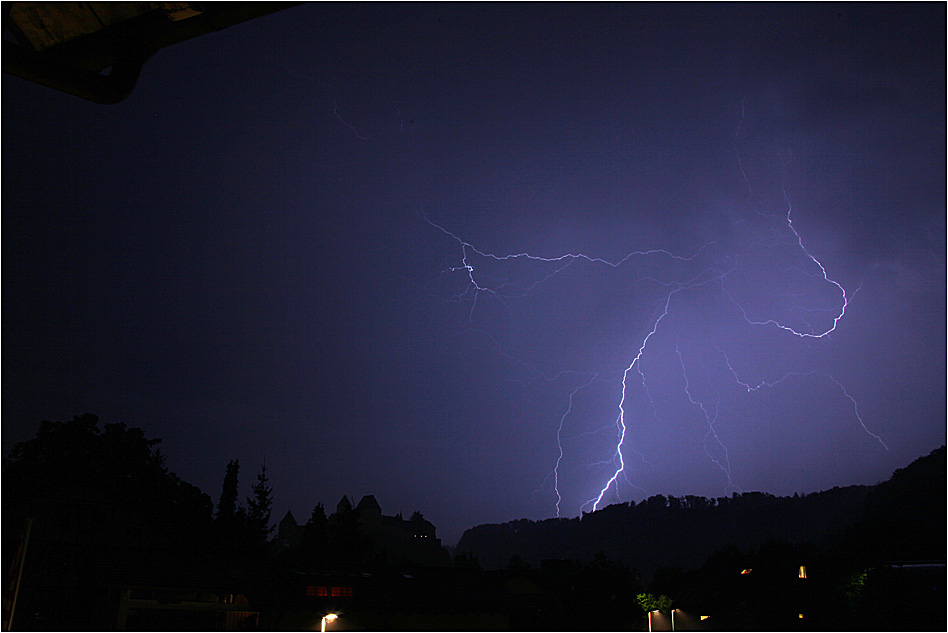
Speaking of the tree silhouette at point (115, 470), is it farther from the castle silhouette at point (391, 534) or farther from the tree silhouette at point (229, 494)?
the castle silhouette at point (391, 534)

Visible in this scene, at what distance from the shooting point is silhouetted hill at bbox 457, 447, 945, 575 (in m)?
28.0

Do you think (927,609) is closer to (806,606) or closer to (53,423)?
(806,606)

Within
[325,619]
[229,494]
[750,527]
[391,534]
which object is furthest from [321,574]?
[391,534]

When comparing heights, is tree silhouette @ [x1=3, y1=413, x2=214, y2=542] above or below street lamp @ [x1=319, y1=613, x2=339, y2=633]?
above

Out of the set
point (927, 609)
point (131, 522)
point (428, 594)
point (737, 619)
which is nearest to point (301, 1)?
point (428, 594)

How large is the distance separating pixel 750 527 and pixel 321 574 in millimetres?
43390

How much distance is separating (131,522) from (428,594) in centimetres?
773

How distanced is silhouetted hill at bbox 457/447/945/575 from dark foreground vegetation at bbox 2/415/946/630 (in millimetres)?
221

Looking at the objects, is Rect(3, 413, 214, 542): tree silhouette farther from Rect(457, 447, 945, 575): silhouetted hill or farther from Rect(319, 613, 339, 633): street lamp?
Rect(457, 447, 945, 575): silhouetted hill

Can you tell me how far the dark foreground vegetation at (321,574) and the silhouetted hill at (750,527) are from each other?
0.22 m

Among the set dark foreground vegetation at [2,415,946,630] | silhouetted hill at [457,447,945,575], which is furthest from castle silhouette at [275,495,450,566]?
dark foreground vegetation at [2,415,946,630]

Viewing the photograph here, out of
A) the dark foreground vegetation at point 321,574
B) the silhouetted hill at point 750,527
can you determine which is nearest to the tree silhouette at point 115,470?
the dark foreground vegetation at point 321,574

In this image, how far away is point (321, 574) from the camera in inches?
494

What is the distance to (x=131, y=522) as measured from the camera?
14.7 meters
